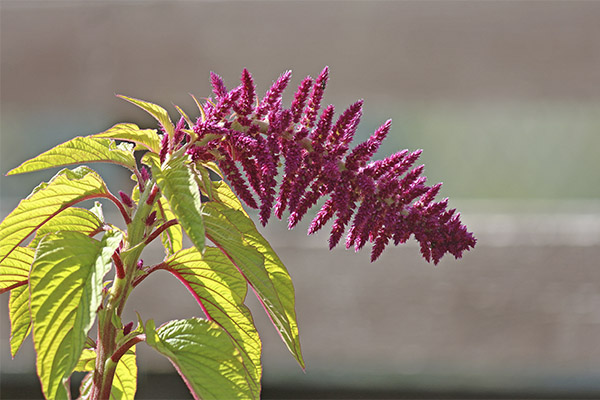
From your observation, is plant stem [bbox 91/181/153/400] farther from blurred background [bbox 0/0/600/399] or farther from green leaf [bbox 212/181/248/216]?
blurred background [bbox 0/0/600/399]

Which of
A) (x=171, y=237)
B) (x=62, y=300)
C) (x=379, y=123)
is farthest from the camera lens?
(x=379, y=123)

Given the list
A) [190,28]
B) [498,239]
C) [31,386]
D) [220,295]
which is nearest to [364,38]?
[190,28]

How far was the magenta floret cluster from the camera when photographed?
0.26 m

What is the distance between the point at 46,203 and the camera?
0.28 m

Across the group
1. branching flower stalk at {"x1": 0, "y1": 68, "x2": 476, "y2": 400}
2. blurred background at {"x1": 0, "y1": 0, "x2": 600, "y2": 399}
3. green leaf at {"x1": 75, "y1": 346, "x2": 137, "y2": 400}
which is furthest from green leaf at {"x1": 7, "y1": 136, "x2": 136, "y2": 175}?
blurred background at {"x1": 0, "y1": 0, "x2": 600, "y2": 399}

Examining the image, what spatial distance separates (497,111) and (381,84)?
2.41ft

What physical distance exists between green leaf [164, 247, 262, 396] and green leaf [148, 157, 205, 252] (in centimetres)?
6

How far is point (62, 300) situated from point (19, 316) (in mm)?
83

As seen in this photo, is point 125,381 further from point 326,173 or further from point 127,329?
point 326,173

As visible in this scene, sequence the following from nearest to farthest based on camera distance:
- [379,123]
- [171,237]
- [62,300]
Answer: [62,300] → [171,237] → [379,123]

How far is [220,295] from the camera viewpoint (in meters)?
0.31

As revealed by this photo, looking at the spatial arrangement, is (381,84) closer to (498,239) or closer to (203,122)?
(498,239)

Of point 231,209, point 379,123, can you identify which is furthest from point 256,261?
point 379,123

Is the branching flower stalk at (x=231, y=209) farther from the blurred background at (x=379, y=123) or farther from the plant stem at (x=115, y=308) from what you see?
the blurred background at (x=379, y=123)
